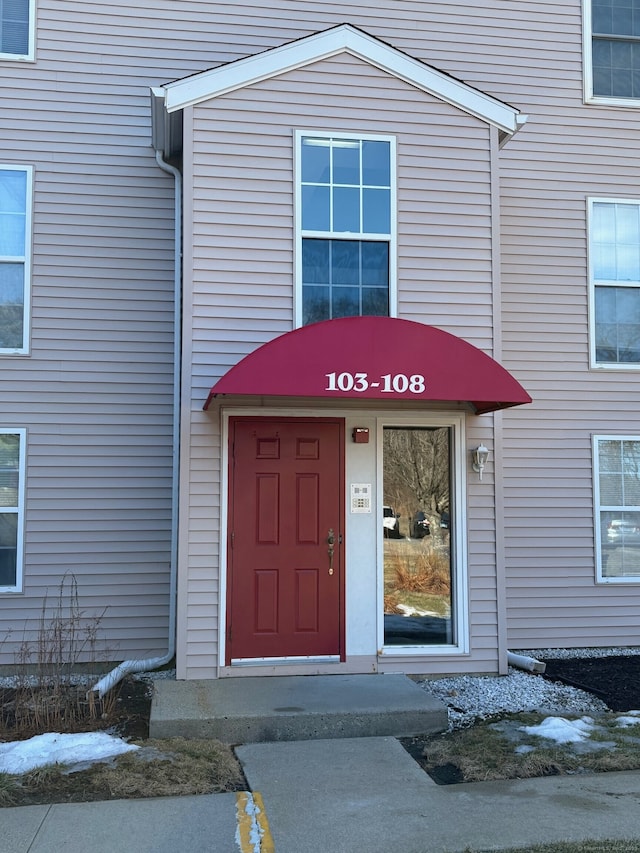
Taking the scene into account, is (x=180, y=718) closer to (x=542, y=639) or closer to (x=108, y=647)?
(x=108, y=647)

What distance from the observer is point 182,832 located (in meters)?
4.02

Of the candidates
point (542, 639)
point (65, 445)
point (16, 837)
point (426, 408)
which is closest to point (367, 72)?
point (426, 408)

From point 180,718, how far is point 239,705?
51 cm

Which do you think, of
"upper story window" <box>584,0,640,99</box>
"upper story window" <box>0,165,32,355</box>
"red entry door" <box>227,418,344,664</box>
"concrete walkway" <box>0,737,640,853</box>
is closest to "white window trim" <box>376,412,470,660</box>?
"red entry door" <box>227,418,344,664</box>

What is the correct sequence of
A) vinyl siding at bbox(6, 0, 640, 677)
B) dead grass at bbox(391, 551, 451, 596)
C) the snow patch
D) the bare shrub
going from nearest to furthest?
the snow patch
the bare shrub
vinyl siding at bbox(6, 0, 640, 677)
dead grass at bbox(391, 551, 451, 596)

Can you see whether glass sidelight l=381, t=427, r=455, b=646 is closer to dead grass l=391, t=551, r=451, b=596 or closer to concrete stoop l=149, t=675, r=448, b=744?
dead grass l=391, t=551, r=451, b=596

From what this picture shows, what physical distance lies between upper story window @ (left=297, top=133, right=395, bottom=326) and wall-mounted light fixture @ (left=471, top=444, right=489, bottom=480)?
157 cm

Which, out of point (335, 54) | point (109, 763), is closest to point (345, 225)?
point (335, 54)

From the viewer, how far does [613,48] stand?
30.5ft

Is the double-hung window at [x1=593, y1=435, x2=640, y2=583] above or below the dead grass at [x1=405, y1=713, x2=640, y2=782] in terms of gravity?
above

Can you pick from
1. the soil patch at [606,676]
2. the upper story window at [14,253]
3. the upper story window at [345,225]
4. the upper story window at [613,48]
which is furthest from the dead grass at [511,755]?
the upper story window at [613,48]

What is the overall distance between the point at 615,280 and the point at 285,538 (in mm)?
5150

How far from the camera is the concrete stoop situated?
5527 millimetres

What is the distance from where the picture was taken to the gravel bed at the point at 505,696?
243 inches
